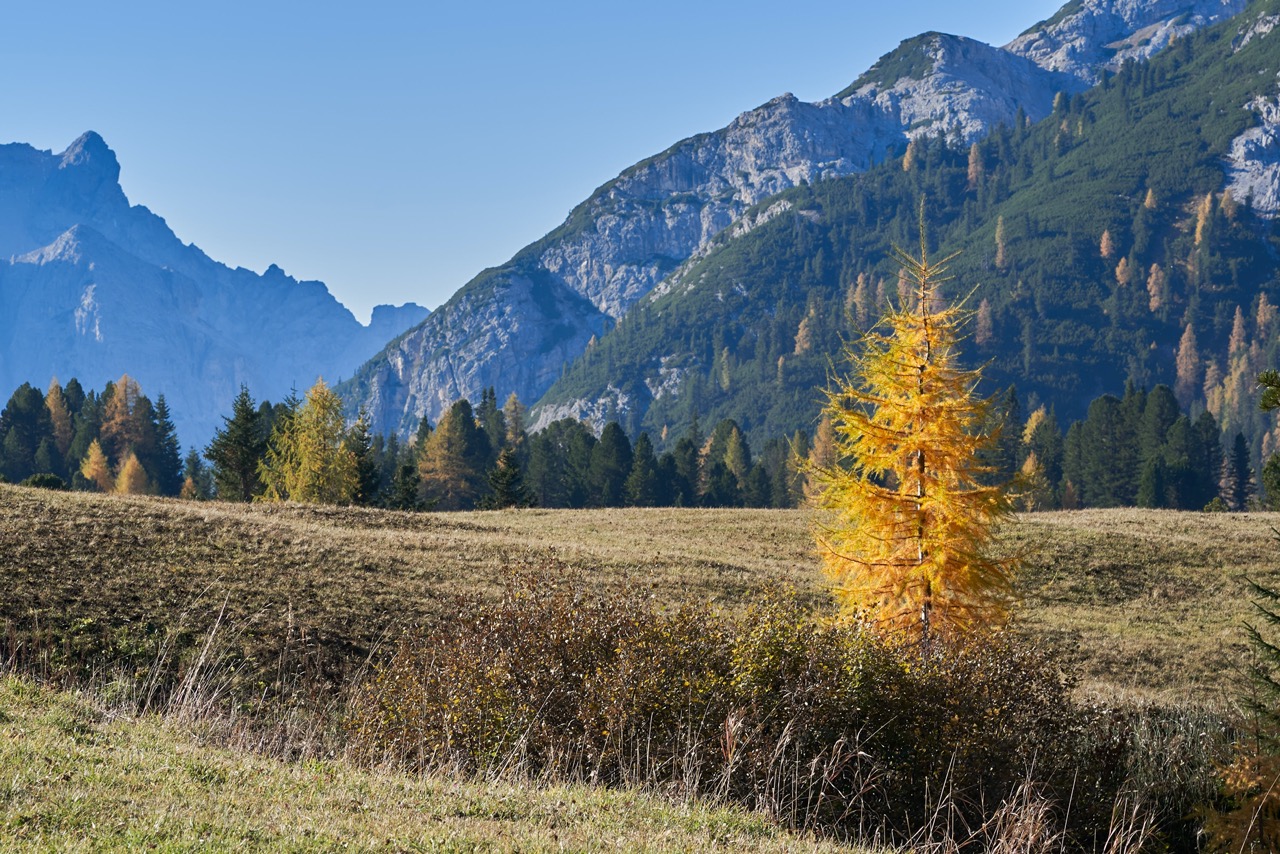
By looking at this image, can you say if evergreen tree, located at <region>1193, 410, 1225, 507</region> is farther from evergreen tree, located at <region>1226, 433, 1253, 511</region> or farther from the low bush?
the low bush

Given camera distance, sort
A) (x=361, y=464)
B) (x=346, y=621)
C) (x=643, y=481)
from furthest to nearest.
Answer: (x=643, y=481), (x=361, y=464), (x=346, y=621)

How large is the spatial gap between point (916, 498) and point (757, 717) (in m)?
9.89

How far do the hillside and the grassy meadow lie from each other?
11cm

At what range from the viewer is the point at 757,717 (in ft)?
41.3

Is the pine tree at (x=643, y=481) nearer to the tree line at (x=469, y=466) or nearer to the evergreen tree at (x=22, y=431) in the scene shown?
the tree line at (x=469, y=466)

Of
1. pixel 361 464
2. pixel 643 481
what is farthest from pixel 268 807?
pixel 643 481

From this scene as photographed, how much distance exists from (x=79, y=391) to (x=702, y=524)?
10176 cm

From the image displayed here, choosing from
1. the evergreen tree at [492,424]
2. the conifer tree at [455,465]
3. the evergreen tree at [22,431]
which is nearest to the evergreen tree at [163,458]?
the evergreen tree at [22,431]

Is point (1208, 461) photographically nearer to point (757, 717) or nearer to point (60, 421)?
point (757, 717)

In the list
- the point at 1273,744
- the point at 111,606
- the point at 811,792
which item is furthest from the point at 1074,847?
the point at 111,606

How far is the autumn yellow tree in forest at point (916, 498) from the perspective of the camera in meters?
20.8

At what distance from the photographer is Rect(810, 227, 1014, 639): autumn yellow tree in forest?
2078 centimetres

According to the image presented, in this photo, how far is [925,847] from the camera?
1053 centimetres

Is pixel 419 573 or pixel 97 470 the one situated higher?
pixel 97 470
